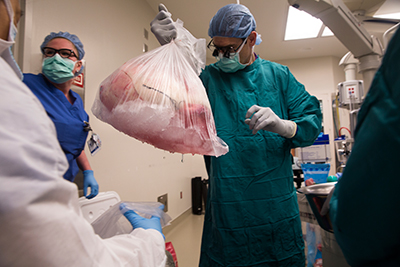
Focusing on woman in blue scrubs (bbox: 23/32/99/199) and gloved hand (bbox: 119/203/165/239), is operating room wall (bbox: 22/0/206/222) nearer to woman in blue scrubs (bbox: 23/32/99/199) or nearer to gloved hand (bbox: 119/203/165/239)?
woman in blue scrubs (bbox: 23/32/99/199)

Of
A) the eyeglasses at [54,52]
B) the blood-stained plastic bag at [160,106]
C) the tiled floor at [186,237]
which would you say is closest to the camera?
the blood-stained plastic bag at [160,106]

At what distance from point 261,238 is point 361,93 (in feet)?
7.76

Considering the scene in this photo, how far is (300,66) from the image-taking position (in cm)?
518

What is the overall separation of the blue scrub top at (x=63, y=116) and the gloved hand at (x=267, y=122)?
100cm

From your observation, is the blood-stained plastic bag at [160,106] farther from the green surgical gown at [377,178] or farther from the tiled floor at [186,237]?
the tiled floor at [186,237]

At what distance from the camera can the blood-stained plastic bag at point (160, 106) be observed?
616mm

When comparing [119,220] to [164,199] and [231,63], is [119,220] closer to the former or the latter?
[231,63]

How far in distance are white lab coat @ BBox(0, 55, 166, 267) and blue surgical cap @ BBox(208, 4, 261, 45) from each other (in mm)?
914

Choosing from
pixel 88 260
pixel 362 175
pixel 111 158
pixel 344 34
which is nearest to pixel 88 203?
pixel 111 158

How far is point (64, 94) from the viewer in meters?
1.46

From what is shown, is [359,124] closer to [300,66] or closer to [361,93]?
[361,93]

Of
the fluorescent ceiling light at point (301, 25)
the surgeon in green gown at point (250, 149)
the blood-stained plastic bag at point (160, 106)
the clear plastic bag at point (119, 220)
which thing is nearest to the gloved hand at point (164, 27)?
the surgeon in green gown at point (250, 149)

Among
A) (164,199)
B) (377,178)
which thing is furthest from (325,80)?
(377,178)

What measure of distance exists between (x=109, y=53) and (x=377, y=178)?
2.32 m
